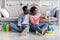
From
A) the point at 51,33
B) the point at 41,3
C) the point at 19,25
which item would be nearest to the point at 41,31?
the point at 51,33

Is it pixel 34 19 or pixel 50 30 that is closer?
pixel 50 30

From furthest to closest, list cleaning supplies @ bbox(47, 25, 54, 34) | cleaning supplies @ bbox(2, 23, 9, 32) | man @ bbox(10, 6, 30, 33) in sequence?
cleaning supplies @ bbox(2, 23, 9, 32), man @ bbox(10, 6, 30, 33), cleaning supplies @ bbox(47, 25, 54, 34)

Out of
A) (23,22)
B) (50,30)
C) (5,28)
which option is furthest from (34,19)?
(5,28)

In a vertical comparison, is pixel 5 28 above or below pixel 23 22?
below

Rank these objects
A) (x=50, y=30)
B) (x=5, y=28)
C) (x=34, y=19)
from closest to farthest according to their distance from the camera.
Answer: (x=50, y=30) → (x=34, y=19) → (x=5, y=28)

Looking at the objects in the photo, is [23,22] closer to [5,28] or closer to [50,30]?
[5,28]

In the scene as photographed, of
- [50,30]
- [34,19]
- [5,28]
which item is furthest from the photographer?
[5,28]

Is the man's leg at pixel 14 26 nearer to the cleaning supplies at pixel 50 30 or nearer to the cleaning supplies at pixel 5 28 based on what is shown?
the cleaning supplies at pixel 5 28

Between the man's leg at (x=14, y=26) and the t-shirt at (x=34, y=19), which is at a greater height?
the t-shirt at (x=34, y=19)

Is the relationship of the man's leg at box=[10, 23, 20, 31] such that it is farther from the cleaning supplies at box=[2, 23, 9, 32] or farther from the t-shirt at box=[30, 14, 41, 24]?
the t-shirt at box=[30, 14, 41, 24]

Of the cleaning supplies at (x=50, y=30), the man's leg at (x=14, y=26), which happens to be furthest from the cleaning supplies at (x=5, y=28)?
the cleaning supplies at (x=50, y=30)

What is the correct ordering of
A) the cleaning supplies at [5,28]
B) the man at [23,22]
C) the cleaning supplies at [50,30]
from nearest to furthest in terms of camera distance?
1. the cleaning supplies at [50,30]
2. the man at [23,22]
3. the cleaning supplies at [5,28]

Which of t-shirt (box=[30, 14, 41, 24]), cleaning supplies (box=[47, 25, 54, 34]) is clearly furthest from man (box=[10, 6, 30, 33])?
cleaning supplies (box=[47, 25, 54, 34])

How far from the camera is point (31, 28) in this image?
466cm
